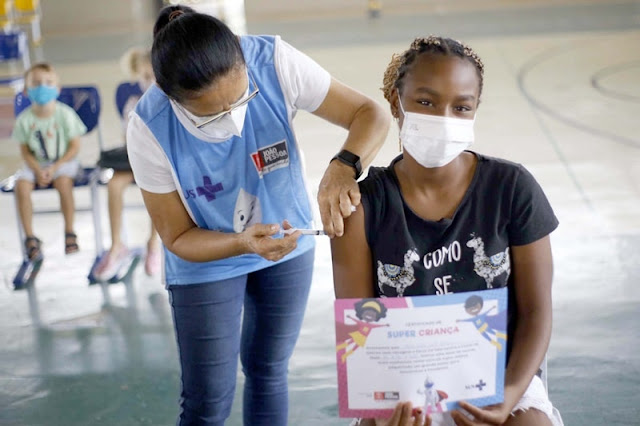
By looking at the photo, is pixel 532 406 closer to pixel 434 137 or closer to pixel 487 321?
pixel 487 321

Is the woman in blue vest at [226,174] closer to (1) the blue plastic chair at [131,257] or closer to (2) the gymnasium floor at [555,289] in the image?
(2) the gymnasium floor at [555,289]

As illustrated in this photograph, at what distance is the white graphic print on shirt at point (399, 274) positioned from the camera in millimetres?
1948

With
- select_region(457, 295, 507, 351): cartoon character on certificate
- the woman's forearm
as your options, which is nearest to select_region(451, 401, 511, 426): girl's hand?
select_region(457, 295, 507, 351): cartoon character on certificate

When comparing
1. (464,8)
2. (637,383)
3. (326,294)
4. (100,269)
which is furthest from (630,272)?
(464,8)

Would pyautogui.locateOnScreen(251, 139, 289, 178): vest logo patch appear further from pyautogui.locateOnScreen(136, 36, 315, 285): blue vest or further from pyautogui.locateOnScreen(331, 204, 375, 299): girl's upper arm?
pyautogui.locateOnScreen(331, 204, 375, 299): girl's upper arm

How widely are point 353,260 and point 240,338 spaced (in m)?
0.73

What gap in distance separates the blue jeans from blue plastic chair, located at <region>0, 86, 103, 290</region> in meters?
2.45

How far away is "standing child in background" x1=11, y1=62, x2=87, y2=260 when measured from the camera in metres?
4.84

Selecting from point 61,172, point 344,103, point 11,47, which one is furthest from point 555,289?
point 11,47

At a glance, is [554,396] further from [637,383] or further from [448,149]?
[448,149]

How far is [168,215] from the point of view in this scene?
2.25 m

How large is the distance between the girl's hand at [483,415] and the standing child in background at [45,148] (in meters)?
3.48

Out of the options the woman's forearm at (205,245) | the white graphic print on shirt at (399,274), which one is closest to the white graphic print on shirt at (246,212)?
the woman's forearm at (205,245)

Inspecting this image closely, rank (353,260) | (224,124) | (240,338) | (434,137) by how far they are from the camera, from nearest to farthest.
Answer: (434,137)
(353,260)
(224,124)
(240,338)
